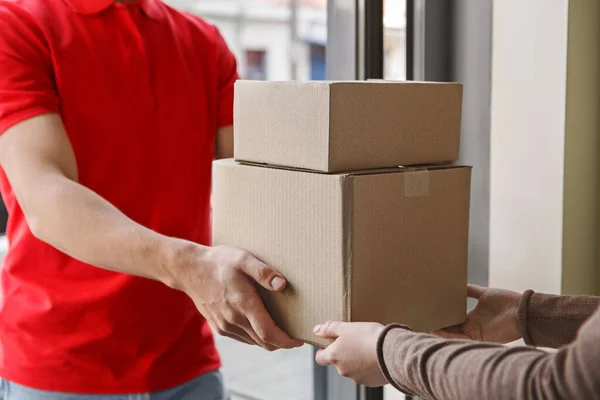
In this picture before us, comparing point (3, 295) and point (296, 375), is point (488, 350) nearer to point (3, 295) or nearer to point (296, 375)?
point (3, 295)

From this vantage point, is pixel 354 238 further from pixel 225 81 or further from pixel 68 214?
pixel 225 81

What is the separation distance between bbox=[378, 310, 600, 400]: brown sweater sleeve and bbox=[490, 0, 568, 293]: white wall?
0.70 metres

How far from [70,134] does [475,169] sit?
92cm

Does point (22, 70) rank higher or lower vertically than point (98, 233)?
higher

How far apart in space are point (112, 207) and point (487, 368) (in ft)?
2.29

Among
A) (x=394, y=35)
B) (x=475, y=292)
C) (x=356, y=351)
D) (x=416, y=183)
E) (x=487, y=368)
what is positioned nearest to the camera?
(x=487, y=368)

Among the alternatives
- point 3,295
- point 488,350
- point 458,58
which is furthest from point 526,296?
point 3,295

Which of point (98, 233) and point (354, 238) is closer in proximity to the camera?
point (354, 238)

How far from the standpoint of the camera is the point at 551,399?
819mm

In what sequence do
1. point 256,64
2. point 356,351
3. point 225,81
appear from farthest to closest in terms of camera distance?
point 256,64, point 225,81, point 356,351

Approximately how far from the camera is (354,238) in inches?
42.9

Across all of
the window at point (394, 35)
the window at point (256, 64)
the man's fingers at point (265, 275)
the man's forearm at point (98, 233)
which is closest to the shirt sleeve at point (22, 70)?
the man's forearm at point (98, 233)

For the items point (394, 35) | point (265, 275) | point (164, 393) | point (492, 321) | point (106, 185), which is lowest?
point (164, 393)

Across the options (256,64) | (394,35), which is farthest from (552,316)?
(256,64)
